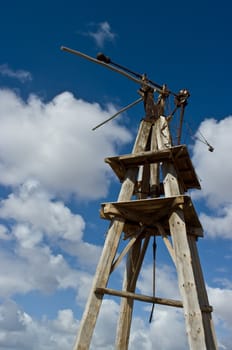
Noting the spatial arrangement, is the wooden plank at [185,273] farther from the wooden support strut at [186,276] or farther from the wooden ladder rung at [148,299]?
the wooden ladder rung at [148,299]

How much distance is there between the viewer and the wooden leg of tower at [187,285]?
5.90 meters

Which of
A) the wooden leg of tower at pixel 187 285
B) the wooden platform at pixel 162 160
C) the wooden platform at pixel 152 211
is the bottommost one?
the wooden leg of tower at pixel 187 285

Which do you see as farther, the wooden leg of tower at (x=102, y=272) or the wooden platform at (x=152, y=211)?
the wooden platform at (x=152, y=211)

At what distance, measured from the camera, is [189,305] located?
621 cm

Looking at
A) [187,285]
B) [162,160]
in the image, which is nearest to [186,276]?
[187,285]

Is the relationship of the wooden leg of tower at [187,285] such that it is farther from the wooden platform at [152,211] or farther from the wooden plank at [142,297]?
the wooden plank at [142,297]

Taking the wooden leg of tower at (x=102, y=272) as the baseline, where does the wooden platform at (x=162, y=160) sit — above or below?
above

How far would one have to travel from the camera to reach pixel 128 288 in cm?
856

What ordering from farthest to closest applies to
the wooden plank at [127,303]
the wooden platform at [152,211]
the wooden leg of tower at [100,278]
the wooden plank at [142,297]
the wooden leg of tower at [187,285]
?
1. the wooden plank at [127,303]
2. the wooden platform at [152,211]
3. the wooden plank at [142,297]
4. the wooden leg of tower at [100,278]
5. the wooden leg of tower at [187,285]

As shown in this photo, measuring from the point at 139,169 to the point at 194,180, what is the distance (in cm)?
148

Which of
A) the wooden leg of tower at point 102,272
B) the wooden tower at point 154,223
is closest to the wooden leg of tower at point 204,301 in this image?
the wooden tower at point 154,223

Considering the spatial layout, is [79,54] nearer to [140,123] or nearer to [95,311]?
[140,123]

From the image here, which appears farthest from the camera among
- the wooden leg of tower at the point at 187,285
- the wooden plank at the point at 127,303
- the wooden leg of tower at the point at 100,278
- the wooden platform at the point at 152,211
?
the wooden plank at the point at 127,303

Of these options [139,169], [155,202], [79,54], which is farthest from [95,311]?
[79,54]
